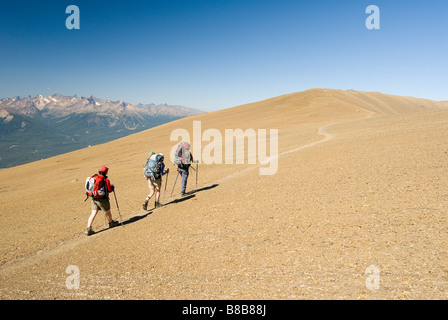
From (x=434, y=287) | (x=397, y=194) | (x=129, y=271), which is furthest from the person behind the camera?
(x=397, y=194)

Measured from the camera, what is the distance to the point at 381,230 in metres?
6.38

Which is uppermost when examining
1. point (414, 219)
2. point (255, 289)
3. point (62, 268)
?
→ point (414, 219)

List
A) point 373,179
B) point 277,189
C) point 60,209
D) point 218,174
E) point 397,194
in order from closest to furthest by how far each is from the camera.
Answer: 1. point 397,194
2. point 373,179
3. point 277,189
4. point 60,209
5. point 218,174

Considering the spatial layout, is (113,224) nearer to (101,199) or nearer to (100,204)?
(100,204)

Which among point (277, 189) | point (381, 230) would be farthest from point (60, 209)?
point (381, 230)

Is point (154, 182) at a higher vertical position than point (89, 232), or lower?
higher

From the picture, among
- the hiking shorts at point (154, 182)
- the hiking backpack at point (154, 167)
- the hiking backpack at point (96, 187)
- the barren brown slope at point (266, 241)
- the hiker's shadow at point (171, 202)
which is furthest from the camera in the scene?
the hiking shorts at point (154, 182)

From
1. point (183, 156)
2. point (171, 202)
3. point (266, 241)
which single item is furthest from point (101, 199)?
point (266, 241)

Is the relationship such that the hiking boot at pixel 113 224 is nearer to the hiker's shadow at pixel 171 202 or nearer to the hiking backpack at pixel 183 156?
the hiker's shadow at pixel 171 202

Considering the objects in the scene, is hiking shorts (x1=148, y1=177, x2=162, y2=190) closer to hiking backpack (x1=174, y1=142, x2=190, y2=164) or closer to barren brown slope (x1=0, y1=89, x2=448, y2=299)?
barren brown slope (x1=0, y1=89, x2=448, y2=299)

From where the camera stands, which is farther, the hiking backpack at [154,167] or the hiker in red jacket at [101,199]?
the hiking backpack at [154,167]

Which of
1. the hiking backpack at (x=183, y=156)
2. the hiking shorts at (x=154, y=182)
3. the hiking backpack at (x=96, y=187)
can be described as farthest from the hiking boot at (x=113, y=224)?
the hiking backpack at (x=183, y=156)
